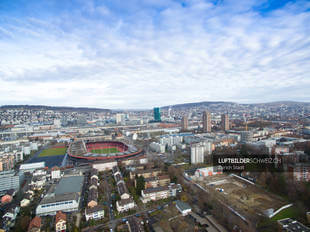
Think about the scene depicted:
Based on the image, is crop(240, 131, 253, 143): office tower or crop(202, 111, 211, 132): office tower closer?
crop(240, 131, 253, 143): office tower

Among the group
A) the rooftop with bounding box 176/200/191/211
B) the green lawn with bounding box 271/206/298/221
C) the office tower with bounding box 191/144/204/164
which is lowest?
the green lawn with bounding box 271/206/298/221

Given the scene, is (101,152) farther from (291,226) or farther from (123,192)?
(291,226)

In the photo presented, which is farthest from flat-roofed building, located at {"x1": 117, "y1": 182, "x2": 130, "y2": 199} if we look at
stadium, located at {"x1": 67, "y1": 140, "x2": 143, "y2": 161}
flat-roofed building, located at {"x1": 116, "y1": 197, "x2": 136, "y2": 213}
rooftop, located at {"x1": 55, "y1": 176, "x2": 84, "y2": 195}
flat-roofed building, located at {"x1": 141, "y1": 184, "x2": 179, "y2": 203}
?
stadium, located at {"x1": 67, "y1": 140, "x2": 143, "y2": 161}

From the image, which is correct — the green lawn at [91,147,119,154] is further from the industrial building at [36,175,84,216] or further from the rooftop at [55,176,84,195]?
the industrial building at [36,175,84,216]

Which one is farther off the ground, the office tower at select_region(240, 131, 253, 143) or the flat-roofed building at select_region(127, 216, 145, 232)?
the office tower at select_region(240, 131, 253, 143)

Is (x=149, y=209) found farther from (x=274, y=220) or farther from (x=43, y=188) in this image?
(x=43, y=188)

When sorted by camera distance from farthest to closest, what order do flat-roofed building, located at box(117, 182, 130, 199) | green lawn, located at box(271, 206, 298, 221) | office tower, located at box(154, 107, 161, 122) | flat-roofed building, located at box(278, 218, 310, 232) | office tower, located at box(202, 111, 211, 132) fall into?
office tower, located at box(154, 107, 161, 122)
office tower, located at box(202, 111, 211, 132)
flat-roofed building, located at box(117, 182, 130, 199)
green lawn, located at box(271, 206, 298, 221)
flat-roofed building, located at box(278, 218, 310, 232)

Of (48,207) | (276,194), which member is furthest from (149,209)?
(276,194)

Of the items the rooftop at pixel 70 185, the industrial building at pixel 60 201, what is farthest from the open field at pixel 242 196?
the rooftop at pixel 70 185
